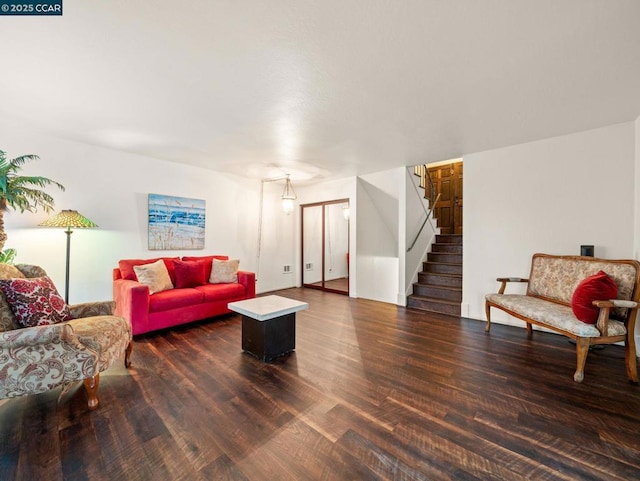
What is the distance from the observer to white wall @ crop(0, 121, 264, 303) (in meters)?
3.17

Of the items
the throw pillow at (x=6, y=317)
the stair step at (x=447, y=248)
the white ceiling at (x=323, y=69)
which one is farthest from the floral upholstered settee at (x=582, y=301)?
the throw pillow at (x=6, y=317)

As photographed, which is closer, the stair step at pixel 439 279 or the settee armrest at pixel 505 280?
the settee armrest at pixel 505 280

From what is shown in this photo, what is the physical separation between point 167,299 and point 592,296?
4403mm

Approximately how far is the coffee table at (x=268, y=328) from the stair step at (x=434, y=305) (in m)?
2.50

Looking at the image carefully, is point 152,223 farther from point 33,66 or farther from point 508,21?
point 508,21

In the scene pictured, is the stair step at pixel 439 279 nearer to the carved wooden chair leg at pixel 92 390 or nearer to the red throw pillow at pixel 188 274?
the red throw pillow at pixel 188 274

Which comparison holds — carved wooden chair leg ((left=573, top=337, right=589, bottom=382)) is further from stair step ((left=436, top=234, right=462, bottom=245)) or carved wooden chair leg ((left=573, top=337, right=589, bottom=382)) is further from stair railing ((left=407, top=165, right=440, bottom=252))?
stair step ((left=436, top=234, right=462, bottom=245))

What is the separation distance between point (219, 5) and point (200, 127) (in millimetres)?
1760

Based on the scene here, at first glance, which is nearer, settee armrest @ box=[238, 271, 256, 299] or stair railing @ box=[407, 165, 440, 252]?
settee armrest @ box=[238, 271, 256, 299]

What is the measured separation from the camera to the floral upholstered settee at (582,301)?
88.3 inches

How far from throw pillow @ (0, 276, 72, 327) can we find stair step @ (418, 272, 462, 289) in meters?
4.81

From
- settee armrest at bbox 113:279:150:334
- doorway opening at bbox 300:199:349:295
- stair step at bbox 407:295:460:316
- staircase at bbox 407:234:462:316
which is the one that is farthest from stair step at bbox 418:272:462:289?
settee armrest at bbox 113:279:150:334

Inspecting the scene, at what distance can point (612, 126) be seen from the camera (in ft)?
9.66

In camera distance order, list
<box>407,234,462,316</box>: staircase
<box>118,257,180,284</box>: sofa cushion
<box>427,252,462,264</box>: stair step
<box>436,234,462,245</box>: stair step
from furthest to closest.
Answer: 1. <box>436,234,462,245</box>: stair step
2. <box>427,252,462,264</box>: stair step
3. <box>407,234,462,316</box>: staircase
4. <box>118,257,180,284</box>: sofa cushion
